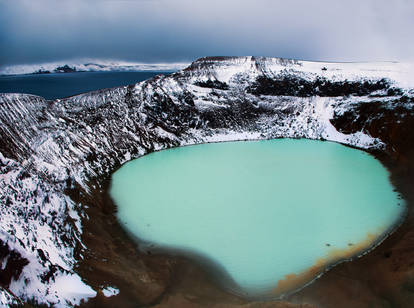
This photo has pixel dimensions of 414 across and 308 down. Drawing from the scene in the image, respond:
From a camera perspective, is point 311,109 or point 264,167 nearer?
point 264,167

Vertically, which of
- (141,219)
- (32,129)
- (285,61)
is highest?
(285,61)

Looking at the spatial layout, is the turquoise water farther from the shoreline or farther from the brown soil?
the brown soil

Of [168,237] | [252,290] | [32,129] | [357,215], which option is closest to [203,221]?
[168,237]

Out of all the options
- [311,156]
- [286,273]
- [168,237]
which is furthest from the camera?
[311,156]

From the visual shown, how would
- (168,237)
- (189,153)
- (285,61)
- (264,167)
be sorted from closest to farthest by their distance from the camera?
1. (168,237)
2. (264,167)
3. (189,153)
4. (285,61)

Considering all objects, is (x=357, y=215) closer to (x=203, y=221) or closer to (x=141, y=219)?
(x=203, y=221)

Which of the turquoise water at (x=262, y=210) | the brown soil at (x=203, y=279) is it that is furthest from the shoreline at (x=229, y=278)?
the turquoise water at (x=262, y=210)

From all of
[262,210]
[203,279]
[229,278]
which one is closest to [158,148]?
[262,210]

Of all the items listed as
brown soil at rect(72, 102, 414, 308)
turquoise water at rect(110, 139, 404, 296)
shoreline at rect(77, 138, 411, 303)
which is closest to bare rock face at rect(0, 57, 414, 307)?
brown soil at rect(72, 102, 414, 308)
